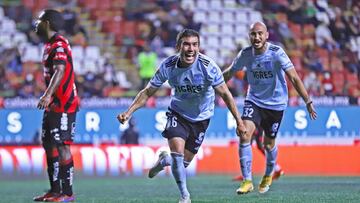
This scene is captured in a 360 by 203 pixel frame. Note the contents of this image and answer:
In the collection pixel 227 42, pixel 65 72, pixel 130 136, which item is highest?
pixel 65 72

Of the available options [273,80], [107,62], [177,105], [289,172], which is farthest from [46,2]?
[177,105]

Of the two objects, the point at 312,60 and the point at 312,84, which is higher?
the point at 312,60

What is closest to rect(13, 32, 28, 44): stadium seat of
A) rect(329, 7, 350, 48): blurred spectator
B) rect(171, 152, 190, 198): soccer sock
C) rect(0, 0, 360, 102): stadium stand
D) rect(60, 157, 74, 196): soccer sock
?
rect(0, 0, 360, 102): stadium stand

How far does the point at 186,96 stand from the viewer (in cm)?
1082

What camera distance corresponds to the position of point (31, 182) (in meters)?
18.4

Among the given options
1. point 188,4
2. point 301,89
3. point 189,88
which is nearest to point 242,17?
point 188,4

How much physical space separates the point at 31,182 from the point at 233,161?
4927 millimetres

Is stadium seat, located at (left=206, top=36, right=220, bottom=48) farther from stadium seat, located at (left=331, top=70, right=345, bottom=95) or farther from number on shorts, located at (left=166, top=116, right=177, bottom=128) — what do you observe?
number on shorts, located at (left=166, top=116, right=177, bottom=128)

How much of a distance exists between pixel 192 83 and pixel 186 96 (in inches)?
10.8

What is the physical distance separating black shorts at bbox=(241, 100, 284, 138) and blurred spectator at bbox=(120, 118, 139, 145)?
9.54m

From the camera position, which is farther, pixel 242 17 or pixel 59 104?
pixel 242 17

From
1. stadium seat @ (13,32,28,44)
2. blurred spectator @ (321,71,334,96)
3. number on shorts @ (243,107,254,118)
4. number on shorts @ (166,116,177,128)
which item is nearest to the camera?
number on shorts @ (166,116,177,128)

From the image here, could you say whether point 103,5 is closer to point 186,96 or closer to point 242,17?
point 242,17

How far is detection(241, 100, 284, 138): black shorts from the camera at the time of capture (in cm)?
1318
